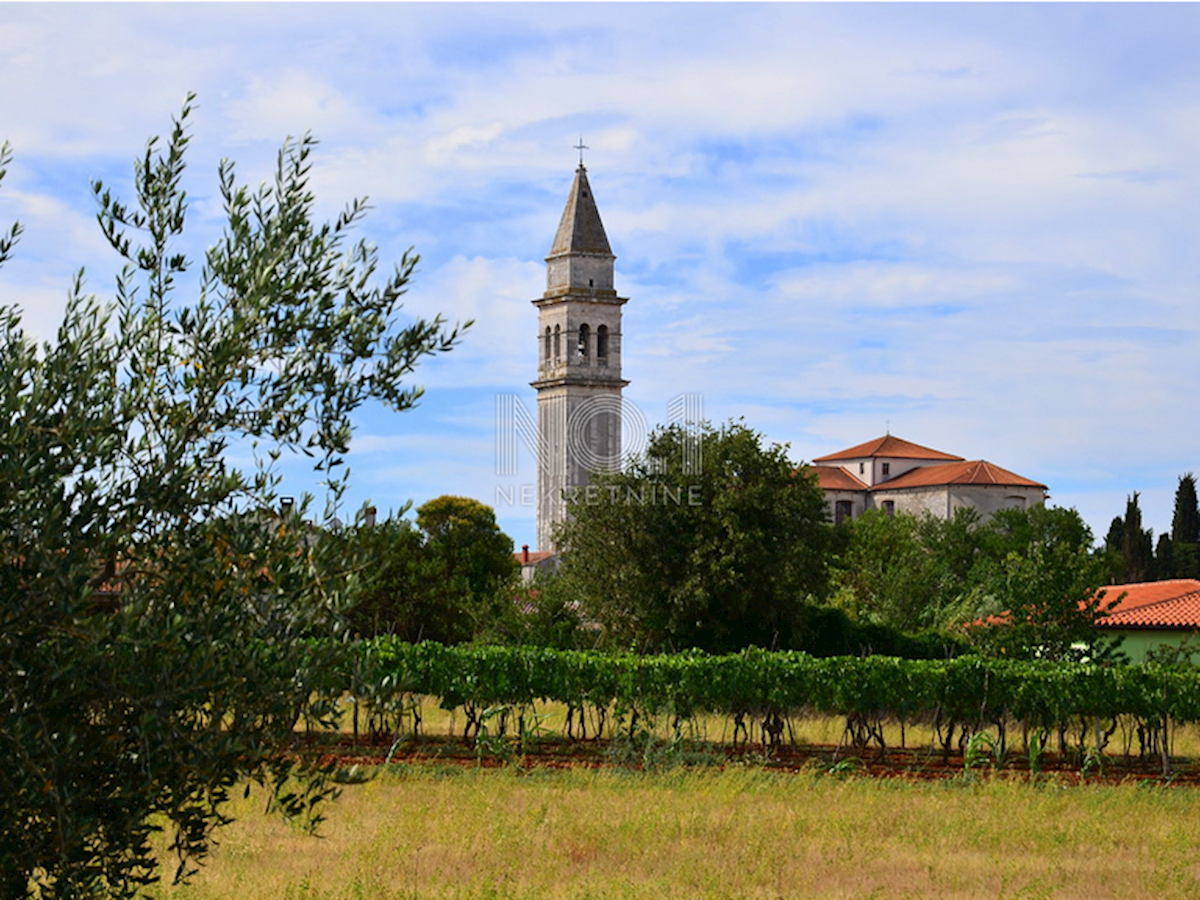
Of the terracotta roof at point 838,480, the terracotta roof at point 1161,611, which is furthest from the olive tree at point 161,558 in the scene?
the terracotta roof at point 838,480

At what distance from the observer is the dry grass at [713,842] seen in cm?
1173

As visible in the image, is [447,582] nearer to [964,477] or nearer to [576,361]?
[576,361]

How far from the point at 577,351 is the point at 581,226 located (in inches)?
285

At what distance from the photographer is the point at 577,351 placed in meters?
75.9

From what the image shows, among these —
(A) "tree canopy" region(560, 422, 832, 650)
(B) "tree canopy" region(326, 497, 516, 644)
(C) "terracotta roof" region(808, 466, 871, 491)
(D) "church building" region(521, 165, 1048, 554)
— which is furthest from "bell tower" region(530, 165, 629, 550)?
(A) "tree canopy" region(560, 422, 832, 650)

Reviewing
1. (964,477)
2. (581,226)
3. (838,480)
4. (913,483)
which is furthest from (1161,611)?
(838,480)

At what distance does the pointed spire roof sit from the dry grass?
6093 centimetres

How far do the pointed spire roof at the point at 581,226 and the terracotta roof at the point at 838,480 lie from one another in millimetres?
29535

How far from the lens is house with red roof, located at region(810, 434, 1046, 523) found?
305 ft

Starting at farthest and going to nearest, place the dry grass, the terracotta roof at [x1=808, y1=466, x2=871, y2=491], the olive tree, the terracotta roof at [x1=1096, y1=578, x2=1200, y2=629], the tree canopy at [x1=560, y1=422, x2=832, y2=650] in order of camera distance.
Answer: the terracotta roof at [x1=808, y1=466, x2=871, y2=491], the terracotta roof at [x1=1096, y1=578, x2=1200, y2=629], the tree canopy at [x1=560, y1=422, x2=832, y2=650], the dry grass, the olive tree

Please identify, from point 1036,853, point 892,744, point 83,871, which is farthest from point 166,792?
point 892,744

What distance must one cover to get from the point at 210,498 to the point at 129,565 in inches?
19.9

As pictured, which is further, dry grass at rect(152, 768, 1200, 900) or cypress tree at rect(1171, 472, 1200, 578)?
cypress tree at rect(1171, 472, 1200, 578)

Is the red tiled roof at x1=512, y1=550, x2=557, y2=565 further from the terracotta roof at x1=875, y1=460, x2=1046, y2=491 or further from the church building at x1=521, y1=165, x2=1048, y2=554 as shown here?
the terracotta roof at x1=875, y1=460, x2=1046, y2=491
